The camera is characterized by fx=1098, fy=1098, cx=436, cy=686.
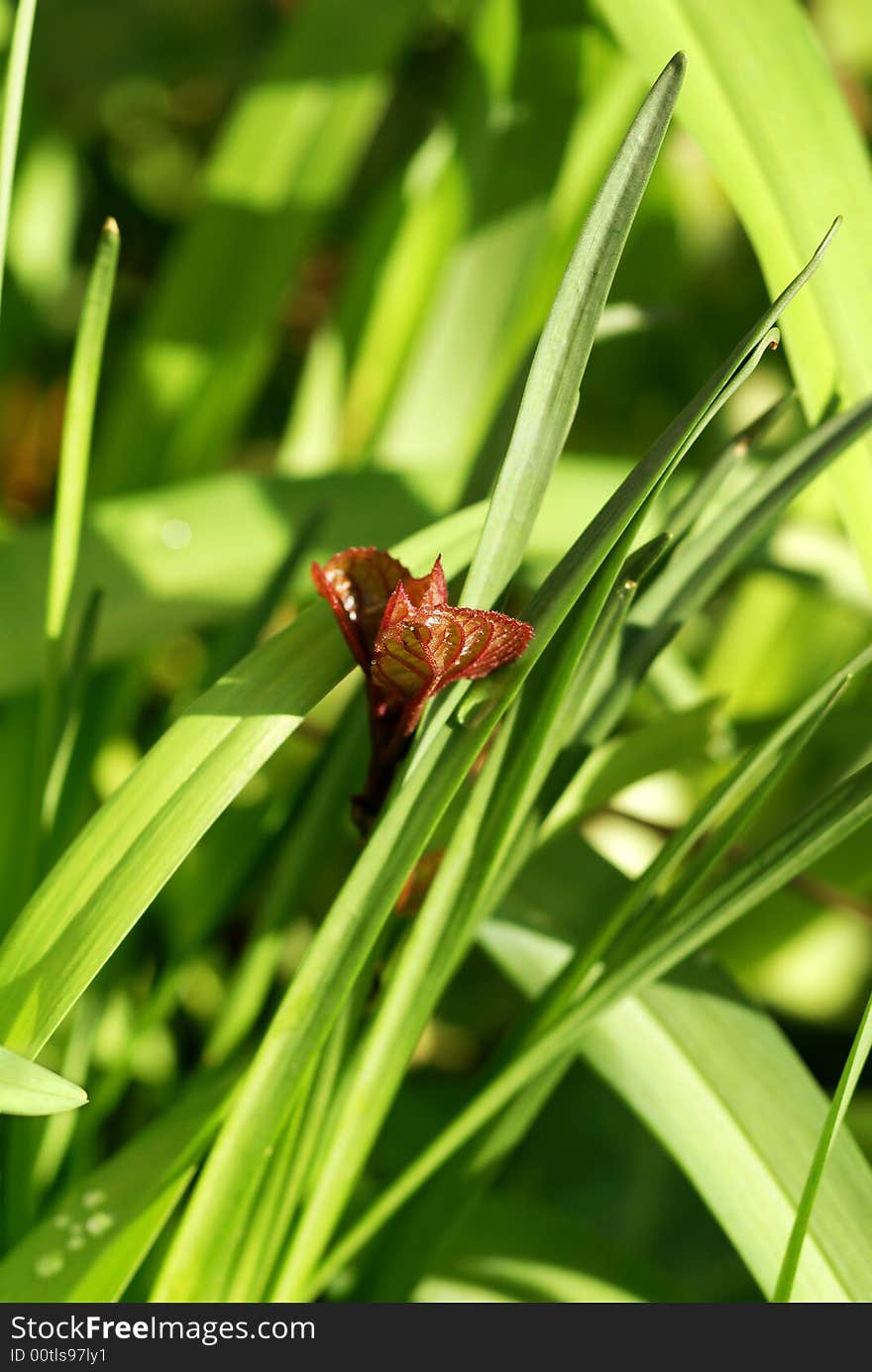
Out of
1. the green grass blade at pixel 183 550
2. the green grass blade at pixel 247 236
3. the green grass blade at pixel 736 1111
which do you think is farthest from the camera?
the green grass blade at pixel 247 236

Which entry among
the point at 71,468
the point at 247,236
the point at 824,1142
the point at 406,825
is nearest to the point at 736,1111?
the point at 824,1142

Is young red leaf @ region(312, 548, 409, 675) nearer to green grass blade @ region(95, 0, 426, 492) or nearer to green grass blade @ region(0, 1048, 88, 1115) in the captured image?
green grass blade @ region(0, 1048, 88, 1115)

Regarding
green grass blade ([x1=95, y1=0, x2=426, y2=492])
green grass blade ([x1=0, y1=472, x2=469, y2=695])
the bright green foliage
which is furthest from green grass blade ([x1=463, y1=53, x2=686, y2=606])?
green grass blade ([x1=95, y1=0, x2=426, y2=492])

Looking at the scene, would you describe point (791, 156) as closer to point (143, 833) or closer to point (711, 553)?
point (711, 553)

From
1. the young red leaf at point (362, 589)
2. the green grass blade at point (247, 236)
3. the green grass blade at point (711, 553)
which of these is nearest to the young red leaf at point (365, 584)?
the young red leaf at point (362, 589)

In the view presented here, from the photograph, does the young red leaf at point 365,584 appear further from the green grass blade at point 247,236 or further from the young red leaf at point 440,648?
the green grass blade at point 247,236

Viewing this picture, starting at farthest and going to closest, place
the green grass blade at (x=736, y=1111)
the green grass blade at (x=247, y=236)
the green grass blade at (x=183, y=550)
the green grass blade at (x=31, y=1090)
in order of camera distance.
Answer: the green grass blade at (x=247, y=236) < the green grass blade at (x=183, y=550) < the green grass blade at (x=736, y=1111) < the green grass blade at (x=31, y=1090)

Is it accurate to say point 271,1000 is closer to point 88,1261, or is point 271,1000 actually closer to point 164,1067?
point 164,1067
